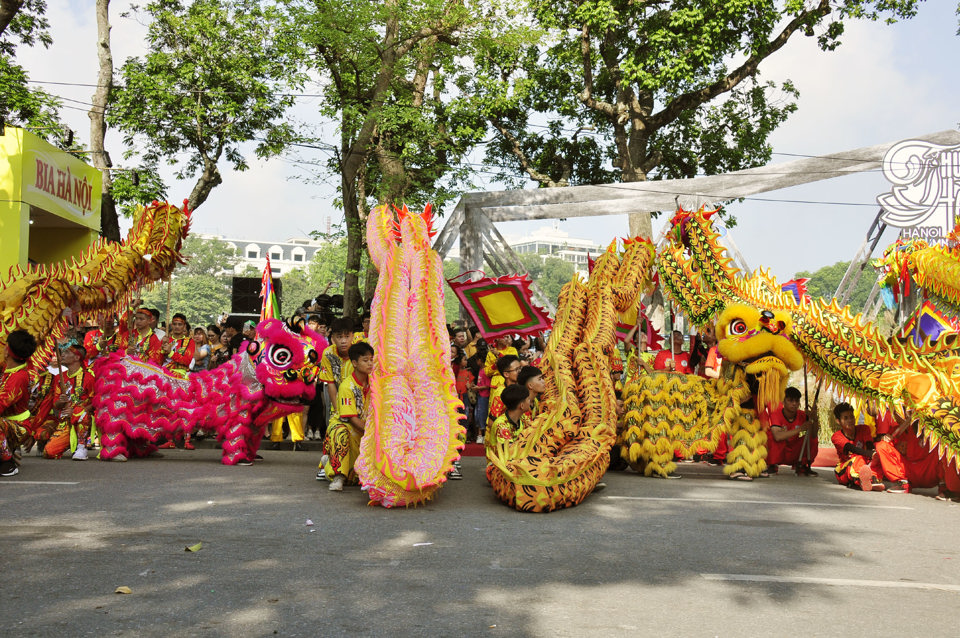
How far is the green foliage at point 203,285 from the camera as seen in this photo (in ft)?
203

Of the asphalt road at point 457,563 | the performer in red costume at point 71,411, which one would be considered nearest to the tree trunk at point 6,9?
the performer in red costume at point 71,411

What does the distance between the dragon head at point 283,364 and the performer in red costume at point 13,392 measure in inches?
75.7

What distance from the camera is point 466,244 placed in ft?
48.6

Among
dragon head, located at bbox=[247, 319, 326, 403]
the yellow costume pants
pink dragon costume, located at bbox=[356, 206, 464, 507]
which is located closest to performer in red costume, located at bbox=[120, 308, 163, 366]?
the yellow costume pants

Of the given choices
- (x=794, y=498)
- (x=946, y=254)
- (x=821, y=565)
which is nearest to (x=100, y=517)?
(x=821, y=565)

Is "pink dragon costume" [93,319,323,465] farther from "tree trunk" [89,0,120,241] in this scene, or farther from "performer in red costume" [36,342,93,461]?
"tree trunk" [89,0,120,241]

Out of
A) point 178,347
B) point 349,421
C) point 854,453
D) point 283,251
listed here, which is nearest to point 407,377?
point 349,421

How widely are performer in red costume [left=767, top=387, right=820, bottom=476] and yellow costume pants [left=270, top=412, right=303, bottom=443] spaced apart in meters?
5.17

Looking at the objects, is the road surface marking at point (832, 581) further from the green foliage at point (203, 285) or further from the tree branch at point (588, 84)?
the green foliage at point (203, 285)

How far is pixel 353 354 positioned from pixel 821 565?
3.73 metres

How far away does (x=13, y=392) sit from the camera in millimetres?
7215

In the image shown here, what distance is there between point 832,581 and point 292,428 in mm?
6842

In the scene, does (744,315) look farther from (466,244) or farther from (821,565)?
(466,244)

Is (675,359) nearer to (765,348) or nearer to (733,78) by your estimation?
(765,348)
